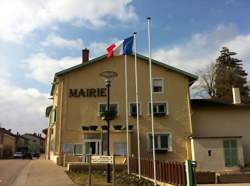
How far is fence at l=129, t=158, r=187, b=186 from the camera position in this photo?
13.6 m

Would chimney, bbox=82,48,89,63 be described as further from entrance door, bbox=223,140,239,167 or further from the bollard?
the bollard

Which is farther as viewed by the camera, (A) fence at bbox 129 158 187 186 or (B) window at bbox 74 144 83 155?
(B) window at bbox 74 144 83 155

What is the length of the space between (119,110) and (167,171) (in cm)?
2003

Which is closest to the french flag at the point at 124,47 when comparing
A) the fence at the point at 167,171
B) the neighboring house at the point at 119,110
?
the fence at the point at 167,171

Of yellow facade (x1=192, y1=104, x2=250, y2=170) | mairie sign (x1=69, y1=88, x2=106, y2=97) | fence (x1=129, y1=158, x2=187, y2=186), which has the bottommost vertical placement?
fence (x1=129, y1=158, x2=187, y2=186)

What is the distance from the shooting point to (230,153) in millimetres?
31359

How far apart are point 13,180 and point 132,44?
10213 millimetres

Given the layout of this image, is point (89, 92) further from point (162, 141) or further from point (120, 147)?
point (162, 141)

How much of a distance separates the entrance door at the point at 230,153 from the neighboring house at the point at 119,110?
12.5 feet

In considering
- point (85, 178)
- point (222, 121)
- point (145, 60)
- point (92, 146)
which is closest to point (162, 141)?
point (222, 121)

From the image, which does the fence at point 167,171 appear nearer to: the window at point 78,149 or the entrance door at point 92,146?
the entrance door at point 92,146

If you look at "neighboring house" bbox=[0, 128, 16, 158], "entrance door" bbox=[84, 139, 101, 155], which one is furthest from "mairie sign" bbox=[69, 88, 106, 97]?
"neighboring house" bbox=[0, 128, 16, 158]

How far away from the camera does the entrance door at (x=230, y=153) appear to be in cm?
3109

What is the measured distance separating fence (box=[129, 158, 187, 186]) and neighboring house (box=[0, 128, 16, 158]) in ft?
228
